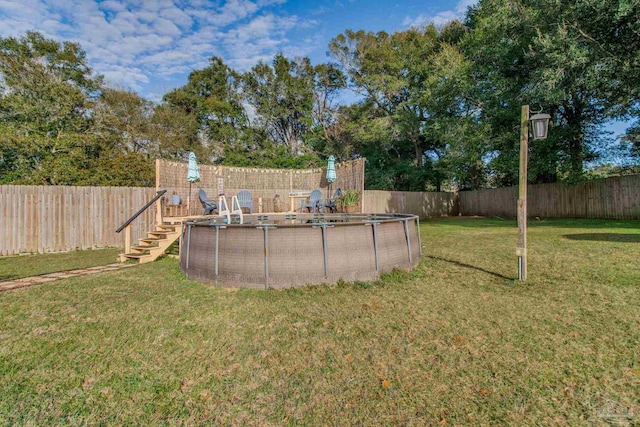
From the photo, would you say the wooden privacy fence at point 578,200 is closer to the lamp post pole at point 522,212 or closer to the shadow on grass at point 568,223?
the shadow on grass at point 568,223

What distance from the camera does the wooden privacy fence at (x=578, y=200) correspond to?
1127cm

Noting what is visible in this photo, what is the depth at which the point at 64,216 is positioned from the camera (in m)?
8.21

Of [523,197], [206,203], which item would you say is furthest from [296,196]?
[523,197]

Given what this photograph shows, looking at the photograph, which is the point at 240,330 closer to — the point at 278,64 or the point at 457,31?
the point at 457,31

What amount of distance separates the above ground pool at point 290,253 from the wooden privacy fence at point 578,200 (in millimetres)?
12367

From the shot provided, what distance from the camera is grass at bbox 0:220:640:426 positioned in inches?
74.1

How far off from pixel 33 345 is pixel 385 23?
23.4 m

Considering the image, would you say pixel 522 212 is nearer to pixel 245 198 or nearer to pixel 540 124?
pixel 540 124

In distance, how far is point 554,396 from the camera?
76.5 inches

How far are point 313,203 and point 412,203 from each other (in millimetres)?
7575

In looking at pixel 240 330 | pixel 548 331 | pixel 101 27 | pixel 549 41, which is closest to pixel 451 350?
pixel 548 331

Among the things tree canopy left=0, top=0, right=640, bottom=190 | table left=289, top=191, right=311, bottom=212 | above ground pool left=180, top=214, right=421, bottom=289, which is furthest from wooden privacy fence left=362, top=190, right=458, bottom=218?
above ground pool left=180, top=214, right=421, bottom=289

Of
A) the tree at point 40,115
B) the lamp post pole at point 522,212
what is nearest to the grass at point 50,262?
the tree at point 40,115

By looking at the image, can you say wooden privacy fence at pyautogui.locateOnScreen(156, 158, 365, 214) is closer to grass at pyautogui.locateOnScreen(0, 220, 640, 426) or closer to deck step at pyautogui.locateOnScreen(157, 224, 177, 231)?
deck step at pyautogui.locateOnScreen(157, 224, 177, 231)
